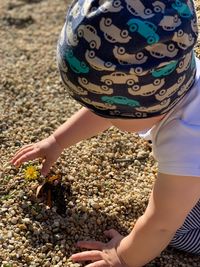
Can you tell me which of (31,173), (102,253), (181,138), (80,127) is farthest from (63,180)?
A: (181,138)

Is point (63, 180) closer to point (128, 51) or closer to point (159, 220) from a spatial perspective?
point (159, 220)

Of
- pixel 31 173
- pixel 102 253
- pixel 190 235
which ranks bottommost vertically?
pixel 190 235

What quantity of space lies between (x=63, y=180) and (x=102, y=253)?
0.39 meters

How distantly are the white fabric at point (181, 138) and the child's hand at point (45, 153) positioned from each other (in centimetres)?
49

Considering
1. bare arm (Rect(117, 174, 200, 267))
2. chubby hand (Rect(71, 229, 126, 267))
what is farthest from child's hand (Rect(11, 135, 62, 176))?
bare arm (Rect(117, 174, 200, 267))

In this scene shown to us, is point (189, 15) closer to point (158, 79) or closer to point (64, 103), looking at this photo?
point (158, 79)

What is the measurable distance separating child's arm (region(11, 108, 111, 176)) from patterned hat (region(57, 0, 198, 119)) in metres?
0.47

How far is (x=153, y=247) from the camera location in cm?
186

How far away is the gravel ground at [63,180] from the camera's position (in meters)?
2.04

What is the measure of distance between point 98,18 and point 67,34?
12 centimetres

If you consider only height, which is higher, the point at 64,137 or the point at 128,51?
the point at 128,51

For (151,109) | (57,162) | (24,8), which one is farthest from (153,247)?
(24,8)

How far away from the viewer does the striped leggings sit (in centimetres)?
208

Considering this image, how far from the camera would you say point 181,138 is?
1.77 metres
